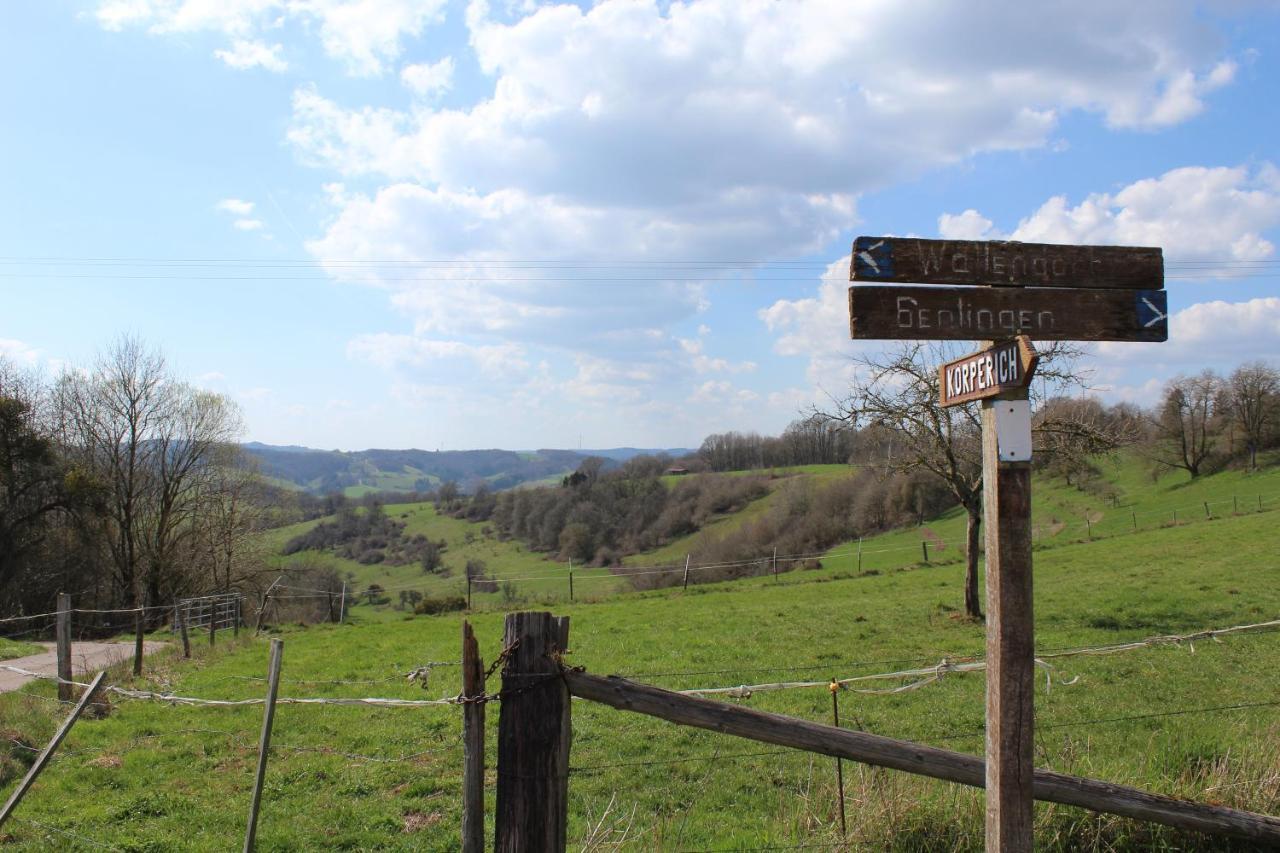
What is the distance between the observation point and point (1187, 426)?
5894 cm

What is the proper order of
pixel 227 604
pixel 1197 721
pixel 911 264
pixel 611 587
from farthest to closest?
pixel 611 587 < pixel 227 604 < pixel 1197 721 < pixel 911 264

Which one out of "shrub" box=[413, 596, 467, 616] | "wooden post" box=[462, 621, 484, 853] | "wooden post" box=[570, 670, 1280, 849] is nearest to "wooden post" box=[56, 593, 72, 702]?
"wooden post" box=[462, 621, 484, 853]

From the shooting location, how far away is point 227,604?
2886 cm

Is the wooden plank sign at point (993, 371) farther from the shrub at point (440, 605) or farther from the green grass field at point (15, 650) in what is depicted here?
the shrub at point (440, 605)

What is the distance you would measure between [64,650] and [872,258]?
1372 cm

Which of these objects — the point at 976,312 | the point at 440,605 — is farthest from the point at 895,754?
the point at 440,605

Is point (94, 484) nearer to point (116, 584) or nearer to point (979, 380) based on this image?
point (116, 584)

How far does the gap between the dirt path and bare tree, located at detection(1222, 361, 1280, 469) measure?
62874 mm

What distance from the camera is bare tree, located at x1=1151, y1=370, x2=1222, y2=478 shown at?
5753 cm

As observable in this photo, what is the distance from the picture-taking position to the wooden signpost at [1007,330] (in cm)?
332

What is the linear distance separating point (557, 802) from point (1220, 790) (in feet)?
14.1

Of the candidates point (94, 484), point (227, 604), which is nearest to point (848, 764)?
point (227, 604)

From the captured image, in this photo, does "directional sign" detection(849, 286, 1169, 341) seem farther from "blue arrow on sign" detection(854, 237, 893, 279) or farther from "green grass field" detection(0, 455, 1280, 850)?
"green grass field" detection(0, 455, 1280, 850)

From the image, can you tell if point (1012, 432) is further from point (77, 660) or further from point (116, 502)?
point (116, 502)
